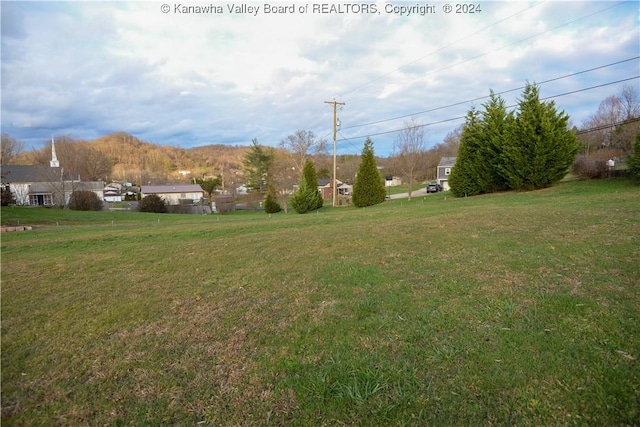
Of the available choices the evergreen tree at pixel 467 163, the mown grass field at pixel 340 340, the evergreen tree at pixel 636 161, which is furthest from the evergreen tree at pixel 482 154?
the mown grass field at pixel 340 340

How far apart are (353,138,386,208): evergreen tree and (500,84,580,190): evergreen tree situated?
9.78m

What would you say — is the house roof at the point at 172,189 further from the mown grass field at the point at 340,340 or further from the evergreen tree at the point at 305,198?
the mown grass field at the point at 340,340

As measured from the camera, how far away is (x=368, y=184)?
26.5 m

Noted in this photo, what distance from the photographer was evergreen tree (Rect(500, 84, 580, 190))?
17.4m

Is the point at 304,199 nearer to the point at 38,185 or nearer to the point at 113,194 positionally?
the point at 38,185

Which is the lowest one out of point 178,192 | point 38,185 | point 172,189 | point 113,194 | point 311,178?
point 311,178

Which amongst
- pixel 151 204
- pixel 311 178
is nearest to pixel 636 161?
pixel 311 178

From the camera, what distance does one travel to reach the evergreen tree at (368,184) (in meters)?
26.3

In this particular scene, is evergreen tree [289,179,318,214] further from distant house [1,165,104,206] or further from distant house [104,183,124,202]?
distant house [104,183,124,202]

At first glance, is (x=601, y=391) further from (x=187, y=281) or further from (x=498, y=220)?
(x=498, y=220)

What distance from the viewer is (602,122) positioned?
128 ft

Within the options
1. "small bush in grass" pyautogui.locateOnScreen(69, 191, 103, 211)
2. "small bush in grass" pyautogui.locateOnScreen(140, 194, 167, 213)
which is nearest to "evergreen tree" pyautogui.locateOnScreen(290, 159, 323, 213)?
"small bush in grass" pyautogui.locateOnScreen(140, 194, 167, 213)

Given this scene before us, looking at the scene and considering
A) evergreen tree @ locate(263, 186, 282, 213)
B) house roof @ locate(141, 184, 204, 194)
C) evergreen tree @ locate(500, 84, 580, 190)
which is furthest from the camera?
house roof @ locate(141, 184, 204, 194)

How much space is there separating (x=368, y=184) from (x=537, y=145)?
1186 cm
